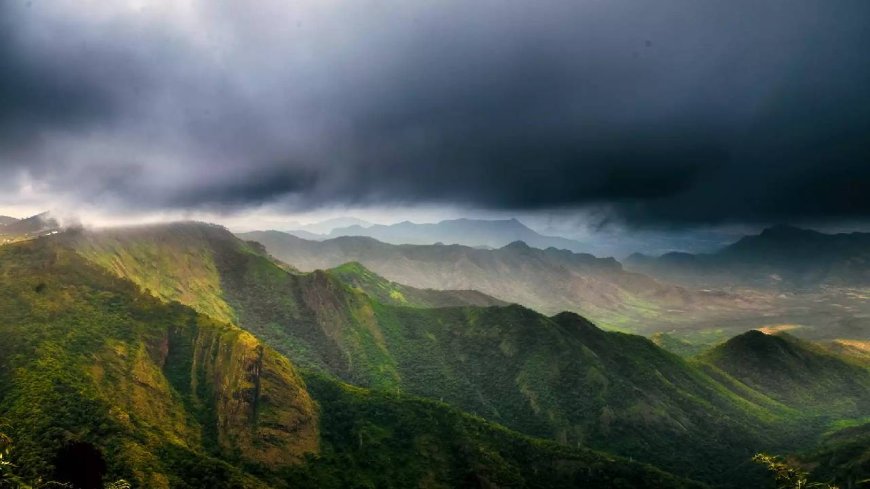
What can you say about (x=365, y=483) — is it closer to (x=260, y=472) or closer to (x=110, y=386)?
(x=260, y=472)

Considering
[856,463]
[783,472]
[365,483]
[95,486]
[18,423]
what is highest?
[783,472]

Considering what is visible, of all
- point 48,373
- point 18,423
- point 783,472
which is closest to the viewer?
point 783,472

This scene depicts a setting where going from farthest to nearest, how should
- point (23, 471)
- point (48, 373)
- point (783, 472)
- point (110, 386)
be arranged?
point (110, 386) → point (48, 373) → point (23, 471) → point (783, 472)

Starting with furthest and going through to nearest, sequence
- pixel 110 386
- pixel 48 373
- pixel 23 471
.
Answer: pixel 110 386
pixel 48 373
pixel 23 471

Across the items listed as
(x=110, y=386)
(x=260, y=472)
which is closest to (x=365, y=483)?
(x=260, y=472)

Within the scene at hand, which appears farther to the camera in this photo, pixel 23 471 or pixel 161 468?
pixel 161 468

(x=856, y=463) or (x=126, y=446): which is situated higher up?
(x=126, y=446)

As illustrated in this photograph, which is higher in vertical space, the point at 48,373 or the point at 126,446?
the point at 48,373

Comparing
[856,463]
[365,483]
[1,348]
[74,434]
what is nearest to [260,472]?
[365,483]

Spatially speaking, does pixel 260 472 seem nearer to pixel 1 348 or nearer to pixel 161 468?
pixel 161 468
